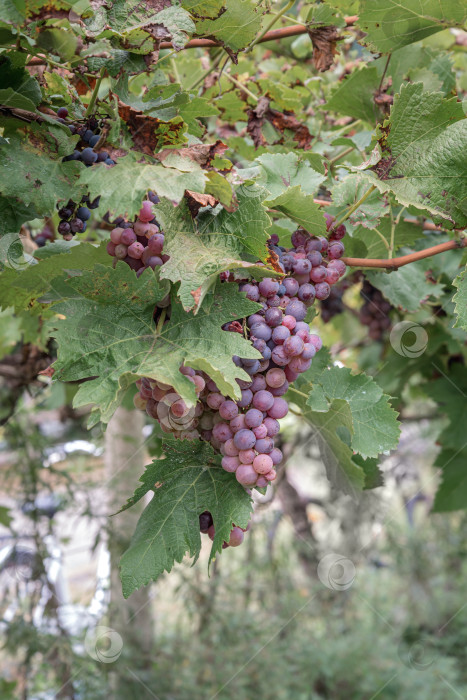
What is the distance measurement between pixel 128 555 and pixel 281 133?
0.66 metres

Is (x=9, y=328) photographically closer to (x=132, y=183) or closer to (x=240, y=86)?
(x=240, y=86)

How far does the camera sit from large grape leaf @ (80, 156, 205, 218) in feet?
1.68

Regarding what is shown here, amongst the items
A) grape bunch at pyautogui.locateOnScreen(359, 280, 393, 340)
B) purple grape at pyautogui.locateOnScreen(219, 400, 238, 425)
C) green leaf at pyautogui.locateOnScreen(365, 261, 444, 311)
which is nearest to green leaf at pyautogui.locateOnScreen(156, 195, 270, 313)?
purple grape at pyautogui.locateOnScreen(219, 400, 238, 425)

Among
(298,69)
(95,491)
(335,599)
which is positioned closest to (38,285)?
(298,69)

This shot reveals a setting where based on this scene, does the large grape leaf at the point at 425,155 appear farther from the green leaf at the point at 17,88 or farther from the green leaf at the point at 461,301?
the green leaf at the point at 17,88

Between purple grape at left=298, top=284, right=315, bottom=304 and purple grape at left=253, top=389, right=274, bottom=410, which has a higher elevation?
purple grape at left=298, top=284, right=315, bottom=304

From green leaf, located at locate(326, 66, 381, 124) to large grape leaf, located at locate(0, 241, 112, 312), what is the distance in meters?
0.45

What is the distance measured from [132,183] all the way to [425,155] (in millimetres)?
323

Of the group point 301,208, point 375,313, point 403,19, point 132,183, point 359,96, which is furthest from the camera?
point 375,313

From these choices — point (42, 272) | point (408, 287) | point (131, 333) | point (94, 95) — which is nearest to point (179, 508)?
point (131, 333)

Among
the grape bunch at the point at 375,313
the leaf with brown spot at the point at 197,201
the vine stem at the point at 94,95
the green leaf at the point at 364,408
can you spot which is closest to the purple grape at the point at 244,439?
the green leaf at the point at 364,408

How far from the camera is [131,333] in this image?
0.56 metres

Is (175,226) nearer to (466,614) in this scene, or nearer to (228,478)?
(228,478)

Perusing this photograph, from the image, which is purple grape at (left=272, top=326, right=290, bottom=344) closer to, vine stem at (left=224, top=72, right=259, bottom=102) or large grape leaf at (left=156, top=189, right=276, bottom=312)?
large grape leaf at (left=156, top=189, right=276, bottom=312)
